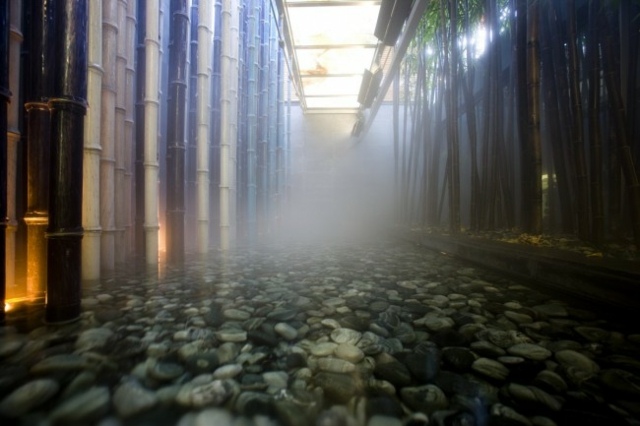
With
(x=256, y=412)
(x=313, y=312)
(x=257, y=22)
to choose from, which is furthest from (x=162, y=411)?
(x=257, y=22)

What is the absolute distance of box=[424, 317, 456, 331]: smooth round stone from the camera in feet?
3.61

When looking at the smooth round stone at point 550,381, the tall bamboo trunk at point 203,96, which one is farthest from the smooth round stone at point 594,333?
the tall bamboo trunk at point 203,96

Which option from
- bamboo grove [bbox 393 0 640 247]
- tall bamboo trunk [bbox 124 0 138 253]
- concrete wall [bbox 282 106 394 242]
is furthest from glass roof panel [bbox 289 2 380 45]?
tall bamboo trunk [bbox 124 0 138 253]

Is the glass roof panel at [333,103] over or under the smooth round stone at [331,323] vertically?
over

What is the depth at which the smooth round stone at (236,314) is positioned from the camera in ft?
3.89

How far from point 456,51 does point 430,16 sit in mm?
1939

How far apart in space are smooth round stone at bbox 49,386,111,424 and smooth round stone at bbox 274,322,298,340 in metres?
0.50

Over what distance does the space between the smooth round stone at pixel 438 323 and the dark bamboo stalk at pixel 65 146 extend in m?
1.35

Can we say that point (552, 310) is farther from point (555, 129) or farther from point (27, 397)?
point (555, 129)

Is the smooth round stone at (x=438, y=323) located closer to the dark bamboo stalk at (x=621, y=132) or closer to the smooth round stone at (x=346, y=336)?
the smooth round stone at (x=346, y=336)

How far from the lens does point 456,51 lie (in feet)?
11.0

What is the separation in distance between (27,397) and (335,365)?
727 mm

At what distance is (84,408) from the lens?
0.64 m

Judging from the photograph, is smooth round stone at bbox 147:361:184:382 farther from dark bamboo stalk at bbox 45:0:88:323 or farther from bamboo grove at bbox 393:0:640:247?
Result: bamboo grove at bbox 393:0:640:247
